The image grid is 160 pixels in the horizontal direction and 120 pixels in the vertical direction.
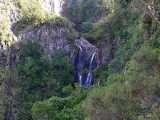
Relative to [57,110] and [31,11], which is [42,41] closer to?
[31,11]

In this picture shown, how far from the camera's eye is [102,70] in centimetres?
3134

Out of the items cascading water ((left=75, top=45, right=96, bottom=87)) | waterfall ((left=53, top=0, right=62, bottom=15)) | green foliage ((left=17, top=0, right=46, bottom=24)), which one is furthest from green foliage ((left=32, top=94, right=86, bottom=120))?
waterfall ((left=53, top=0, right=62, bottom=15))

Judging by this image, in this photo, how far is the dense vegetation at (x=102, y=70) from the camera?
12.7 metres

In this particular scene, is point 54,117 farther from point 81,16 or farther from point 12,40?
point 81,16

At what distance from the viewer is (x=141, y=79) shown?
12.4 m

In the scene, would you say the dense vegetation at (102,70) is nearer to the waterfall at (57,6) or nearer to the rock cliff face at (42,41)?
the rock cliff face at (42,41)

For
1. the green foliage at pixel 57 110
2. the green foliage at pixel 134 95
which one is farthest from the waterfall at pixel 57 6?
the green foliage at pixel 134 95

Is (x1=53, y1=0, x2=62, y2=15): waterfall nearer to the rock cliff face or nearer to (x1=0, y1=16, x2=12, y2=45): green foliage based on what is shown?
the rock cliff face

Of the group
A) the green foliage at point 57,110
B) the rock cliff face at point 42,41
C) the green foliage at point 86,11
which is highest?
the green foliage at point 86,11

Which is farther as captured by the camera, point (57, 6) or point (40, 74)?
point (57, 6)

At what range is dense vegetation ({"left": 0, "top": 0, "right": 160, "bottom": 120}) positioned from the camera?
501 inches

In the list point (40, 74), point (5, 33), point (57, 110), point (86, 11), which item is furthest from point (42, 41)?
point (86, 11)

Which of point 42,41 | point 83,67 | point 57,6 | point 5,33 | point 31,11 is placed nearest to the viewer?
point 83,67

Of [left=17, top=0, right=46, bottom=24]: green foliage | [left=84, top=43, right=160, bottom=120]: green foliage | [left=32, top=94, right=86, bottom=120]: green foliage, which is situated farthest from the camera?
[left=17, top=0, right=46, bottom=24]: green foliage
